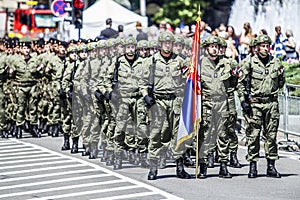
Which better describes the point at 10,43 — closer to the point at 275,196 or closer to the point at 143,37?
the point at 143,37

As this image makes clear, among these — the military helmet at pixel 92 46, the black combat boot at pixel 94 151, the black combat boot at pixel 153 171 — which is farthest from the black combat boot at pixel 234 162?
the military helmet at pixel 92 46

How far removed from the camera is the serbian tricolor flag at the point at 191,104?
13953 mm

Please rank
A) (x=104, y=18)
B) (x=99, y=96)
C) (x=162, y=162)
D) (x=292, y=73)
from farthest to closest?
(x=104, y=18)
(x=292, y=73)
(x=99, y=96)
(x=162, y=162)

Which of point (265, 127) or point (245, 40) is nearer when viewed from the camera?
point (265, 127)

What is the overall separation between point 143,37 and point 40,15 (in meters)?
39.2

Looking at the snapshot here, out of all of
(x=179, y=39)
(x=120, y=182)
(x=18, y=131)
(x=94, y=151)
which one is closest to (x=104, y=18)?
(x=18, y=131)

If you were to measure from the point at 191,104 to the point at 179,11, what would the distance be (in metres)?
38.9

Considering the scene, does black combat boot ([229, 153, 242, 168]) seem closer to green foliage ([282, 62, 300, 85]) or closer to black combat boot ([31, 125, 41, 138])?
green foliage ([282, 62, 300, 85])

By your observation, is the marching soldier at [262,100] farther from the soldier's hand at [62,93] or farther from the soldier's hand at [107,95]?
the soldier's hand at [62,93]

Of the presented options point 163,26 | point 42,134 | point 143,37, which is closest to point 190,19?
point 163,26

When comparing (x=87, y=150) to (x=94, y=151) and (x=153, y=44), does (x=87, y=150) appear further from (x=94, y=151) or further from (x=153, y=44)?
(x=153, y=44)

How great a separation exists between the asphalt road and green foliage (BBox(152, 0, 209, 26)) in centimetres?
3586

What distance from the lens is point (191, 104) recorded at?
13984 mm

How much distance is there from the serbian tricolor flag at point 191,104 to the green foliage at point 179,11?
37602 millimetres
